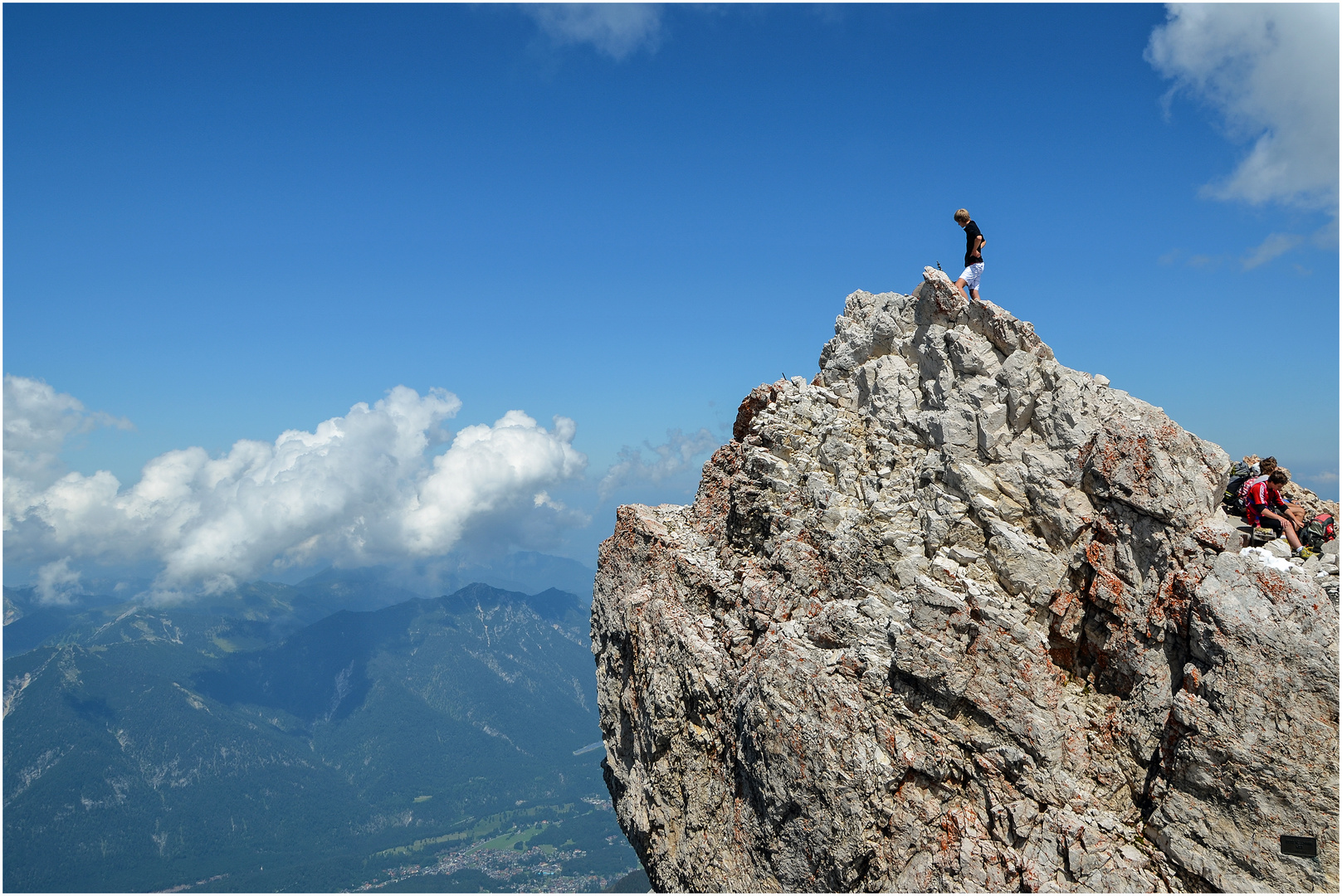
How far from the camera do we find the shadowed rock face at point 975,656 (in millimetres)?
18641

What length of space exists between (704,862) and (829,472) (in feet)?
49.3

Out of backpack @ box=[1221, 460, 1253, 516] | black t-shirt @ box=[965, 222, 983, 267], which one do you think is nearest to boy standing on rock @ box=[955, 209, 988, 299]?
black t-shirt @ box=[965, 222, 983, 267]

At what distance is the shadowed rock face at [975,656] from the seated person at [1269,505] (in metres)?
0.90

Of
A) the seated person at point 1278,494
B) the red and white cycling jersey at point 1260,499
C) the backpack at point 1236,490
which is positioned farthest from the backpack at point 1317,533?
the backpack at point 1236,490

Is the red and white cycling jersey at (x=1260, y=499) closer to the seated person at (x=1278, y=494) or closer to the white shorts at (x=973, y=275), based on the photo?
the seated person at (x=1278, y=494)

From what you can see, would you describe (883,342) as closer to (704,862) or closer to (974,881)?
(974,881)

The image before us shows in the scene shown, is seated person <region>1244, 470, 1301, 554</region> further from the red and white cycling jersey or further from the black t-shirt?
the black t-shirt

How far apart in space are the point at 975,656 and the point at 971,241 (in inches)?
599

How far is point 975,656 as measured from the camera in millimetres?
22188

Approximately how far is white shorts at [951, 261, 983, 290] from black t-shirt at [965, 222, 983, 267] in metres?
0.16

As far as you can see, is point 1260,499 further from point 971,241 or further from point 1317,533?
point 971,241

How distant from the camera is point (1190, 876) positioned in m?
18.6

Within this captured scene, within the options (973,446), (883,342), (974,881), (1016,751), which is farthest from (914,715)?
(883,342)

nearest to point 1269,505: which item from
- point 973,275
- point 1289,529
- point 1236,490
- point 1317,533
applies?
point 1289,529
